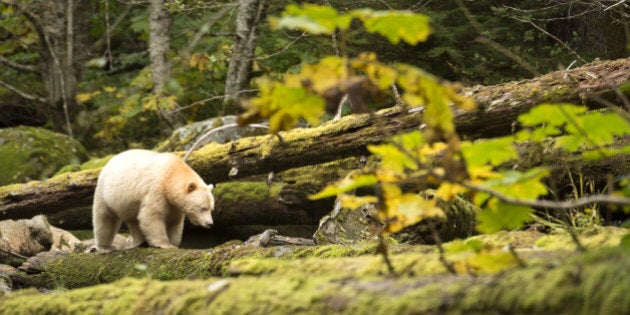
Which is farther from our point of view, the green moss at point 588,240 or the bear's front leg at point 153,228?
the bear's front leg at point 153,228

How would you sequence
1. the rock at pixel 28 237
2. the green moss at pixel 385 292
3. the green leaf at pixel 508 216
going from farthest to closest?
the rock at pixel 28 237, the green leaf at pixel 508 216, the green moss at pixel 385 292

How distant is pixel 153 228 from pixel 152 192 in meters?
0.39

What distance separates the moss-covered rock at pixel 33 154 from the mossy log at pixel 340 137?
371 centimetres

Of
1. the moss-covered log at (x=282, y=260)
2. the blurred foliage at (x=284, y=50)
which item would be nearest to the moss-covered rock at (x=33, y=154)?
the blurred foliage at (x=284, y=50)

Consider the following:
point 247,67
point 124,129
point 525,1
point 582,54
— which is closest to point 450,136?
point 582,54

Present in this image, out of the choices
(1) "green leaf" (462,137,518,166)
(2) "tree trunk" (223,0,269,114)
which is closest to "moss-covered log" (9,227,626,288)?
(1) "green leaf" (462,137,518,166)

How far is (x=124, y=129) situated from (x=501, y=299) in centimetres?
1506

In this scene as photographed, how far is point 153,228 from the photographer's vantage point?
26.3 feet

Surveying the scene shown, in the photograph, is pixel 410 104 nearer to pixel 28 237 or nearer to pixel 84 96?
pixel 28 237

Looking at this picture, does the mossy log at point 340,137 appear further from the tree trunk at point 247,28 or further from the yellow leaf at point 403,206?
the tree trunk at point 247,28

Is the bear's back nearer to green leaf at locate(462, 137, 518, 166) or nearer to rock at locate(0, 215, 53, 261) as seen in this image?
rock at locate(0, 215, 53, 261)

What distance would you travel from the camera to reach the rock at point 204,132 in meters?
11.1

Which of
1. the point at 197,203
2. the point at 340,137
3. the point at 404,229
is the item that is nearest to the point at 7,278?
the point at 197,203

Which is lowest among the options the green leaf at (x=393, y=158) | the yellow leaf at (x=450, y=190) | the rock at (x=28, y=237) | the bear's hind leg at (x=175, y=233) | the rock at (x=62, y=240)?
the rock at (x=62, y=240)
